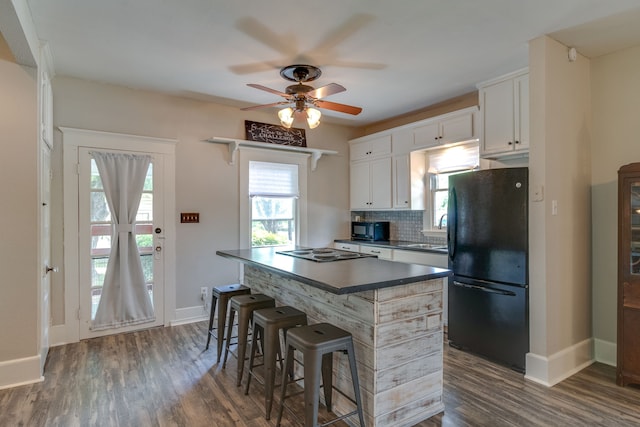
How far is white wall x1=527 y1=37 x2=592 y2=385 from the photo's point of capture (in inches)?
105

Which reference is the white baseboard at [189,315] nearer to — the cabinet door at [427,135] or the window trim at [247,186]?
the window trim at [247,186]

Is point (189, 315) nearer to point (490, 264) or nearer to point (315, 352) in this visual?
point (315, 352)

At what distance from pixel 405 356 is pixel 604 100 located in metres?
2.83

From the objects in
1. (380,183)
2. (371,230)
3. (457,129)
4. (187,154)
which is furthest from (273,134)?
(457,129)

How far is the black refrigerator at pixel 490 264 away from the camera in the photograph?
2.79 meters

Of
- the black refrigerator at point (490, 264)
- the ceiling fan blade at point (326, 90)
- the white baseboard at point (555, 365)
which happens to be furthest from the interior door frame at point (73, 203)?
the white baseboard at point (555, 365)

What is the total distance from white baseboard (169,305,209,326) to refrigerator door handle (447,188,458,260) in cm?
289

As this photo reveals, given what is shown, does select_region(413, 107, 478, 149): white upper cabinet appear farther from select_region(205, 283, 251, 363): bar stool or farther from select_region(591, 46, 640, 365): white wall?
select_region(205, 283, 251, 363): bar stool

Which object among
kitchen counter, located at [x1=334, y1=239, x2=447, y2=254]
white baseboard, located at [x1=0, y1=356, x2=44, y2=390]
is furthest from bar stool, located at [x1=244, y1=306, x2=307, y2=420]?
kitchen counter, located at [x1=334, y1=239, x2=447, y2=254]

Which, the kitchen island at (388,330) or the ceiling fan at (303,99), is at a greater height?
the ceiling fan at (303,99)

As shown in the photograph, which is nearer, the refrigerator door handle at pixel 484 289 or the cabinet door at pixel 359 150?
the refrigerator door handle at pixel 484 289

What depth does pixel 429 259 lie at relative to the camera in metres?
3.85

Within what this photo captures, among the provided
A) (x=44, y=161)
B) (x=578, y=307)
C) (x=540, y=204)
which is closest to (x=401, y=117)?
(x=540, y=204)

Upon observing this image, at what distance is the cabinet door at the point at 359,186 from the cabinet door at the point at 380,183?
0.10 m
